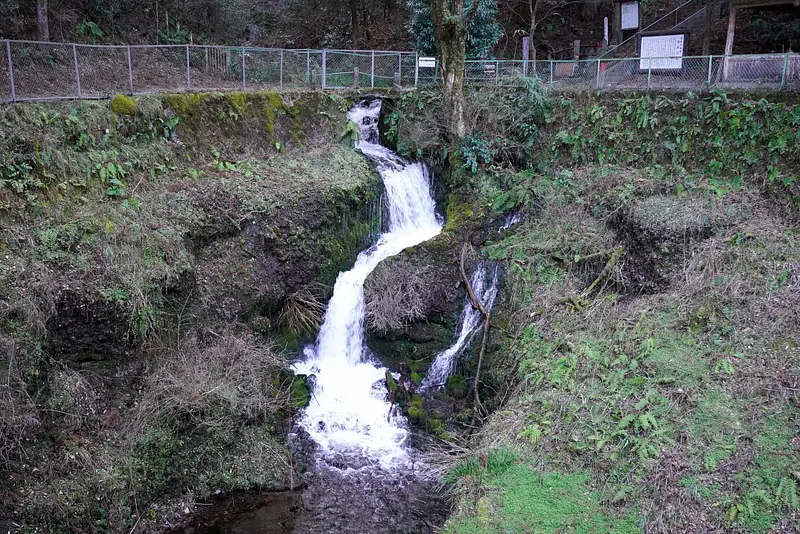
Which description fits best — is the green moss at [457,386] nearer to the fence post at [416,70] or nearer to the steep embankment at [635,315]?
the steep embankment at [635,315]

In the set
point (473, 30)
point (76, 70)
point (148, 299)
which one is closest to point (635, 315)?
point (148, 299)

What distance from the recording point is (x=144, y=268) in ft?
36.5

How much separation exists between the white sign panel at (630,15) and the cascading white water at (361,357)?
9.22m

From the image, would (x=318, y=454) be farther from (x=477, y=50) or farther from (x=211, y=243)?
(x=477, y=50)

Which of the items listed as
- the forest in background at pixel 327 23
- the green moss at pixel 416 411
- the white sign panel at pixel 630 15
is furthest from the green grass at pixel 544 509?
the white sign panel at pixel 630 15

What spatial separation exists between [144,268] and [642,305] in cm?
957

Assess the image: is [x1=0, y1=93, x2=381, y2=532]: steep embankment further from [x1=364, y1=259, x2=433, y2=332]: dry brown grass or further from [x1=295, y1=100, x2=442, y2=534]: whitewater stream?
[x1=364, y1=259, x2=433, y2=332]: dry brown grass

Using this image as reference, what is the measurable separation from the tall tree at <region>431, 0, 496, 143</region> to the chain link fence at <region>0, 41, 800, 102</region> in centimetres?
169

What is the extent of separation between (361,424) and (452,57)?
10.7 metres

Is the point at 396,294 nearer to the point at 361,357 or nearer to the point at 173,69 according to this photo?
the point at 361,357

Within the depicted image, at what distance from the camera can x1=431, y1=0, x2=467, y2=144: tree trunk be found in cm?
1642

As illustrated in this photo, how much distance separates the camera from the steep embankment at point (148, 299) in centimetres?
925

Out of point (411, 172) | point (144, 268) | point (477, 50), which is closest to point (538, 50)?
point (477, 50)

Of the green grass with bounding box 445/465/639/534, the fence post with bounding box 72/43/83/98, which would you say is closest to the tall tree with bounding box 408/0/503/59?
the fence post with bounding box 72/43/83/98
